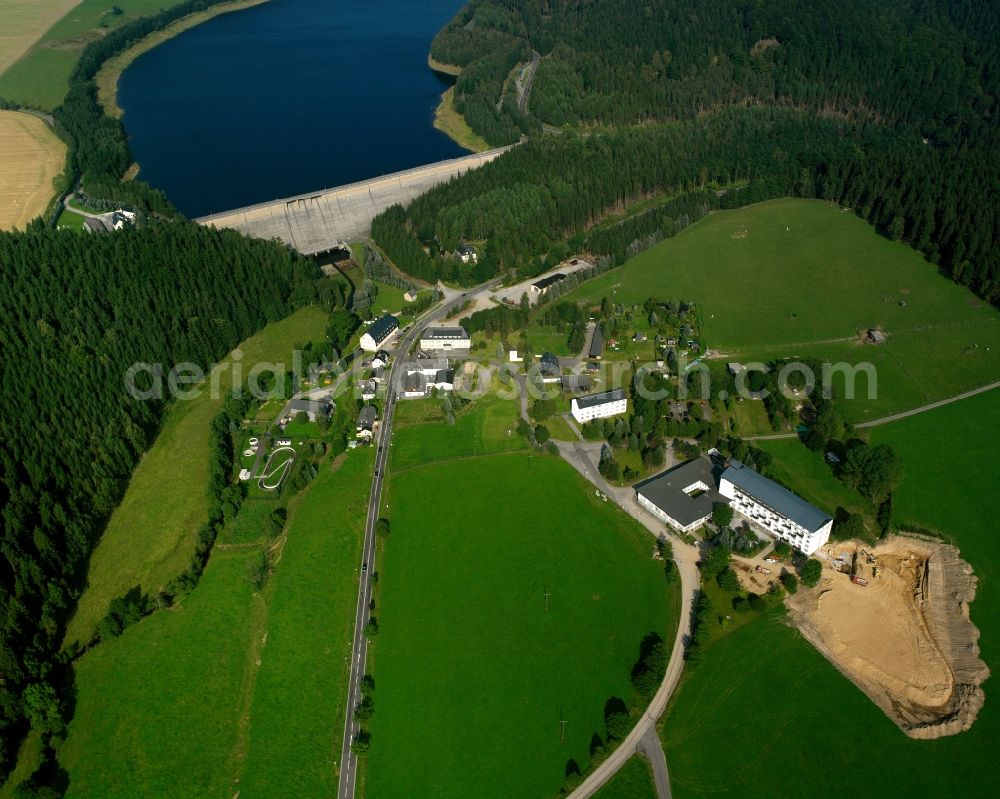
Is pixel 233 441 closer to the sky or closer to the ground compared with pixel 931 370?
closer to the sky

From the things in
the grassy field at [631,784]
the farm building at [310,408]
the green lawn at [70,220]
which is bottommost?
the grassy field at [631,784]

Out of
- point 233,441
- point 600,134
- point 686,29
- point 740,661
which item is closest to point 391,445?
point 233,441

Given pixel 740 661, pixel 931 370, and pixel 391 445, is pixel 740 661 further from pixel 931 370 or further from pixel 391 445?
pixel 931 370

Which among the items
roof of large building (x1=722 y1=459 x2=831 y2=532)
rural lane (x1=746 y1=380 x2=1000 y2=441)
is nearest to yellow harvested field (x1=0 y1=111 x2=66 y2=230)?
roof of large building (x1=722 y1=459 x2=831 y2=532)

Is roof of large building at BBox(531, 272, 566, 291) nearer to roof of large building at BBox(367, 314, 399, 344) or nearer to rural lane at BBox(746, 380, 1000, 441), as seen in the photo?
roof of large building at BBox(367, 314, 399, 344)

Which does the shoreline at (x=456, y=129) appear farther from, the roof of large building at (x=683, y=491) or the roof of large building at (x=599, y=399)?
the roof of large building at (x=683, y=491)

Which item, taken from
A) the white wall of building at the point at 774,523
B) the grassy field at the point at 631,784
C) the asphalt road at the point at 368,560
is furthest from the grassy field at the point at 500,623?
the white wall of building at the point at 774,523
